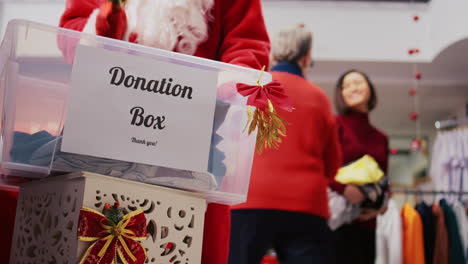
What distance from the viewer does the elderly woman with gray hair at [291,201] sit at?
1752mm

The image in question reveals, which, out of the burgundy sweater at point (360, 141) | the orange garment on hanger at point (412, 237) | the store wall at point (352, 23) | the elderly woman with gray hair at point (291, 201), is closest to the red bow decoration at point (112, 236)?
the elderly woman with gray hair at point (291, 201)

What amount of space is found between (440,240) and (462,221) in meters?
0.20

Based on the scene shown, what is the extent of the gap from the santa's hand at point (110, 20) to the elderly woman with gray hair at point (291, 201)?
0.81 meters

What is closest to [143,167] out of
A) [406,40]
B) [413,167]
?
[406,40]

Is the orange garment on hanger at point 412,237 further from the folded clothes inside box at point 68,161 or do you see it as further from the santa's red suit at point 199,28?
the folded clothes inside box at point 68,161

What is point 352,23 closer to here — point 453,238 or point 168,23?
point 453,238

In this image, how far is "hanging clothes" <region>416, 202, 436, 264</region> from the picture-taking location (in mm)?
3010

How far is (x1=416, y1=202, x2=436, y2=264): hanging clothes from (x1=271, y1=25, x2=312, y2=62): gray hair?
4.57 feet

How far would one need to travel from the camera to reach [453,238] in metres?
2.97

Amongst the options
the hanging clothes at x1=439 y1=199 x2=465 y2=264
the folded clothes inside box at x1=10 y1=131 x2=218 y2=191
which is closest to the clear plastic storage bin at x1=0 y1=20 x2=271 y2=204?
the folded clothes inside box at x1=10 y1=131 x2=218 y2=191

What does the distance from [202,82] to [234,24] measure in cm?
38

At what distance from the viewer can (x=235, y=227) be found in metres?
1.77

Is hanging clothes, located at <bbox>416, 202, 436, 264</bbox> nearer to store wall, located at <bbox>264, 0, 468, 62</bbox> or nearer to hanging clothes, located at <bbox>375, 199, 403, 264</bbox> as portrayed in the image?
hanging clothes, located at <bbox>375, 199, 403, 264</bbox>

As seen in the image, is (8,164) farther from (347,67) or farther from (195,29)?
(347,67)
